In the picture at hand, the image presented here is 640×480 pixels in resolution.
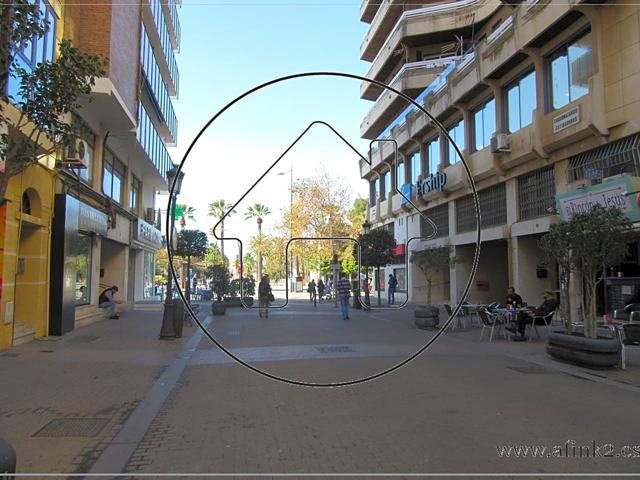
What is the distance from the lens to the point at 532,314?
14.0m

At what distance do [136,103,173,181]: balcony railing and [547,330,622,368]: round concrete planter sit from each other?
715 inches

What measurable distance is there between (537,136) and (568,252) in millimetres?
10306

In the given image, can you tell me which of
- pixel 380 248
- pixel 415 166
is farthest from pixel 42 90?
pixel 415 166

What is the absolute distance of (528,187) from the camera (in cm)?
2206

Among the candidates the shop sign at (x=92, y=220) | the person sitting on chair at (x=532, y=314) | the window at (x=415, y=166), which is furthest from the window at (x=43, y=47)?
the window at (x=415, y=166)

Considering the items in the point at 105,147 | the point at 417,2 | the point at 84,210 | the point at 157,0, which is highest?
the point at 417,2

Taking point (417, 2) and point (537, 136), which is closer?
point (537, 136)

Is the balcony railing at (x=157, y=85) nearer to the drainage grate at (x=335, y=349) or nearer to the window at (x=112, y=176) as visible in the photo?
the window at (x=112, y=176)

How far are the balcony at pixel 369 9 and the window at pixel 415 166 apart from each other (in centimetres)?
1610

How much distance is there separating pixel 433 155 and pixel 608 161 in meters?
14.6

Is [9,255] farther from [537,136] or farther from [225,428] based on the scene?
[537,136]

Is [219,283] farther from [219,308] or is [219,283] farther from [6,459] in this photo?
[6,459]

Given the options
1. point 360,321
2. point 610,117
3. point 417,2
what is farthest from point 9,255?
point 417,2

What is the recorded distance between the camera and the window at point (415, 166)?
33812mm
